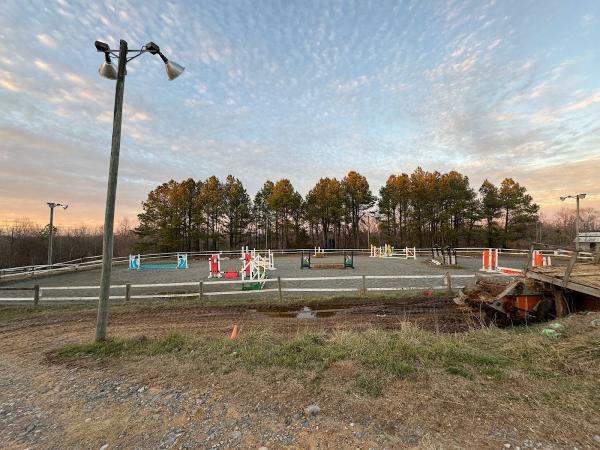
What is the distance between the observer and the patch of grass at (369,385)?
137 inches

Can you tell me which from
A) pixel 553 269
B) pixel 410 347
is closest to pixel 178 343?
pixel 410 347

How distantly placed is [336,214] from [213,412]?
144ft

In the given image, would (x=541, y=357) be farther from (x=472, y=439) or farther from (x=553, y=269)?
(x=553, y=269)

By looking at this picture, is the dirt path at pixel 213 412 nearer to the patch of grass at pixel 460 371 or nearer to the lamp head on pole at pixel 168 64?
the patch of grass at pixel 460 371

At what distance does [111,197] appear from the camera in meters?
5.59

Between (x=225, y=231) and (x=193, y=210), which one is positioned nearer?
(x=193, y=210)

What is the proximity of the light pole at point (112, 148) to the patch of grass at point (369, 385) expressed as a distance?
16.2 feet

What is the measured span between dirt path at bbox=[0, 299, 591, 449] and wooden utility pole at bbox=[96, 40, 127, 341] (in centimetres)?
107

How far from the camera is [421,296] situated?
10492 mm

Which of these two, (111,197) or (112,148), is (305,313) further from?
(112,148)

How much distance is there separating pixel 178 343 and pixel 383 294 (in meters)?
7.78

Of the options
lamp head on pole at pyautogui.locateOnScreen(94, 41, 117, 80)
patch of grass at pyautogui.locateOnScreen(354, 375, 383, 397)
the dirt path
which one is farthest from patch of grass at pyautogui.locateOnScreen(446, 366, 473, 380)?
lamp head on pole at pyautogui.locateOnScreen(94, 41, 117, 80)

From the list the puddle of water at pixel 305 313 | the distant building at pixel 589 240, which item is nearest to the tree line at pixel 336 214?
the distant building at pixel 589 240

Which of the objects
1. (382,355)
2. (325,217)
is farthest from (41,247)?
(382,355)
